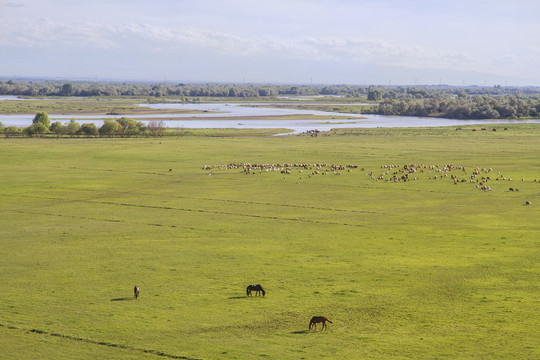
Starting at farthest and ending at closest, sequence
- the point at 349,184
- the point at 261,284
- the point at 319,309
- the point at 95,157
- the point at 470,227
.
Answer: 1. the point at 95,157
2. the point at 349,184
3. the point at 470,227
4. the point at 261,284
5. the point at 319,309

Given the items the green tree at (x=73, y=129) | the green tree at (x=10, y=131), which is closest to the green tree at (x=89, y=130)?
the green tree at (x=73, y=129)

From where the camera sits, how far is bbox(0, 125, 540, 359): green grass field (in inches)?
1012

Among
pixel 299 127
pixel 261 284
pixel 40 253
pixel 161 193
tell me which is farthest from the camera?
pixel 299 127

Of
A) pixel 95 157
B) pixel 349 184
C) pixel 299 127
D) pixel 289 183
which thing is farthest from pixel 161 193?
pixel 299 127

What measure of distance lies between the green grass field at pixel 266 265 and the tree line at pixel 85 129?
53.3 meters

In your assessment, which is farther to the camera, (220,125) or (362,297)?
(220,125)

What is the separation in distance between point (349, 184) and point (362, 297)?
4053cm

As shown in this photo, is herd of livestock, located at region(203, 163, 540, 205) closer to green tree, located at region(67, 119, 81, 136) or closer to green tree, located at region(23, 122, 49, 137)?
green tree, located at region(67, 119, 81, 136)

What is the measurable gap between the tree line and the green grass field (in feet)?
175

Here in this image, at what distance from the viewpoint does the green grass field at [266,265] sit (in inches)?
1012

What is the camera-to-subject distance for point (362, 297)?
102 feet

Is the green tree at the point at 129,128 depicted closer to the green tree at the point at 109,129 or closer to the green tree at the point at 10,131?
A: the green tree at the point at 109,129

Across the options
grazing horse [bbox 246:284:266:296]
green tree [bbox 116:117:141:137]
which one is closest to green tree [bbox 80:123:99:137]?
green tree [bbox 116:117:141:137]

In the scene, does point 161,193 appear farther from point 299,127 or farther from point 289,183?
point 299,127
